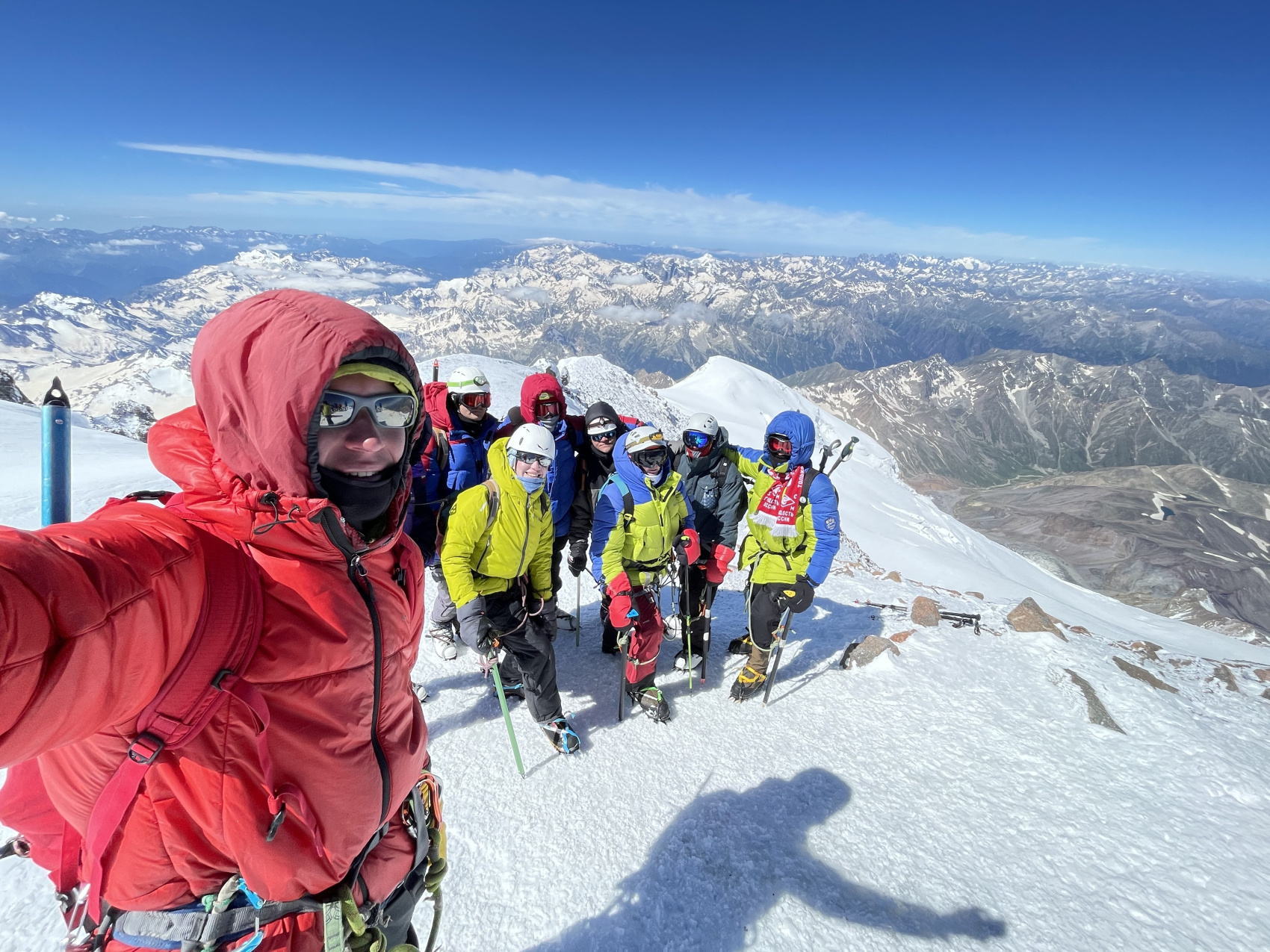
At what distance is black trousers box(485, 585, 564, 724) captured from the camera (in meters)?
6.04

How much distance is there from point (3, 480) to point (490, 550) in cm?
966

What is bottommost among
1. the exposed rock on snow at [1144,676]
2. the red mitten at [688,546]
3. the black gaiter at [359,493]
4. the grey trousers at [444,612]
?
the exposed rock on snow at [1144,676]

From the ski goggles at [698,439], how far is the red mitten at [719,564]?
151 centimetres

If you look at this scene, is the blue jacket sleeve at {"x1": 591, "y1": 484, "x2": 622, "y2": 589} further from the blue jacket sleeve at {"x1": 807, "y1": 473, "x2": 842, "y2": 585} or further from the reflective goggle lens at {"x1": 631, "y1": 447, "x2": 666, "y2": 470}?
the blue jacket sleeve at {"x1": 807, "y1": 473, "x2": 842, "y2": 585}

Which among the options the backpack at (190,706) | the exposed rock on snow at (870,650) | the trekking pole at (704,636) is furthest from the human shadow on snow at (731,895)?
the backpack at (190,706)

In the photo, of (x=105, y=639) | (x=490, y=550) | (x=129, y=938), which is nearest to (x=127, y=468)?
(x=490, y=550)

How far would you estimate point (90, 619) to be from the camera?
130 centimetres

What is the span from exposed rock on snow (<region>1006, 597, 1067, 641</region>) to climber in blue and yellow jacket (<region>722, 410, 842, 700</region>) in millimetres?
5295

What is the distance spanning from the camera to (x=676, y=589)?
927 cm

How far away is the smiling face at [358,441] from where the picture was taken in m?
2.13

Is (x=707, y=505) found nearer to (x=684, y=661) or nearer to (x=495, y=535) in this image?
(x=684, y=661)

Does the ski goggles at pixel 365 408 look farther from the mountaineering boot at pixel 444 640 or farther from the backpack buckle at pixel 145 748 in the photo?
the mountaineering boot at pixel 444 640

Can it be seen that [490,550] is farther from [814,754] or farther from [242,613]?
[814,754]

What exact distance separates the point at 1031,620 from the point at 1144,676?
1.70 m
